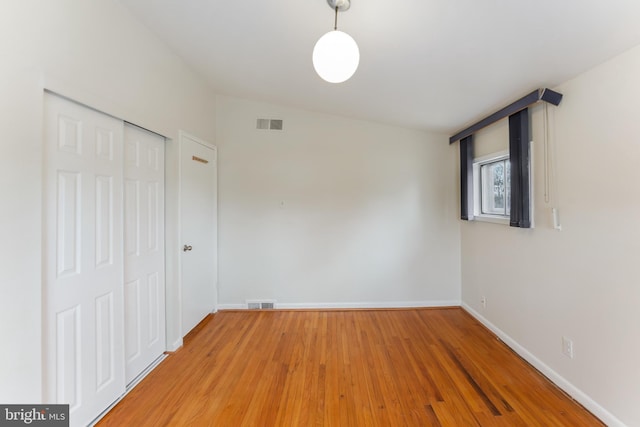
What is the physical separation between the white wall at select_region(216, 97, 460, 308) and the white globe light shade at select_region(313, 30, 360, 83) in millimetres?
1934

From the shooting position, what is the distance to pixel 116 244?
1693 millimetres

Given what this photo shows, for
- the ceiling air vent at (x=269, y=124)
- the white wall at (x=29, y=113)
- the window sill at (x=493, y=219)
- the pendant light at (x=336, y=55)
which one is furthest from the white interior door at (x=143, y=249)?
the window sill at (x=493, y=219)

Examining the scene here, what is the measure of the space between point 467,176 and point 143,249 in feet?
11.4

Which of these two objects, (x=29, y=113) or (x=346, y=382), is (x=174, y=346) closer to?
(x=346, y=382)

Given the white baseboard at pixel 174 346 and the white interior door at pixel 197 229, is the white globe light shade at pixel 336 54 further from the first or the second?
the white baseboard at pixel 174 346

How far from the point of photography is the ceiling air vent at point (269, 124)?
10.5ft

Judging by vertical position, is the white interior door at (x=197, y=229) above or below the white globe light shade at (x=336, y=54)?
below

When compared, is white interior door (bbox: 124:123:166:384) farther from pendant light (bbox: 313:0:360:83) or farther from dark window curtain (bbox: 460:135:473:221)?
dark window curtain (bbox: 460:135:473:221)

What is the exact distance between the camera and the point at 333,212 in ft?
10.6

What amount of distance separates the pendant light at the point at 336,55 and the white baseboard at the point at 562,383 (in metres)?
2.61

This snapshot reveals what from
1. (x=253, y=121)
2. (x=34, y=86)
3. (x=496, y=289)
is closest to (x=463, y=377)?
(x=496, y=289)

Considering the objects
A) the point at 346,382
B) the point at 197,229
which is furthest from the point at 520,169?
the point at 197,229

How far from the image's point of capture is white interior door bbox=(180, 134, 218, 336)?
8.09 ft

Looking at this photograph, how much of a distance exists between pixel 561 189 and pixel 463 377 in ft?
5.38
